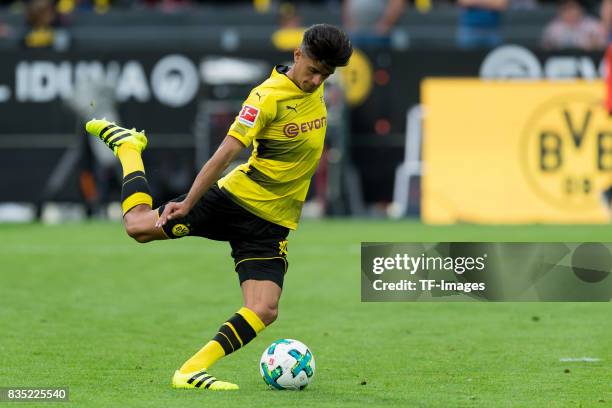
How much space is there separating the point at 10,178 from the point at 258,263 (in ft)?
39.0

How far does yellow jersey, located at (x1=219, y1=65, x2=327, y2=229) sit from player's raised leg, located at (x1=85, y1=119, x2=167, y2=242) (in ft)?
1.67

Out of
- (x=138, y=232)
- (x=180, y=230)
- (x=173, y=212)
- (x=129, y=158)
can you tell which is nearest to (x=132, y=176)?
(x=129, y=158)

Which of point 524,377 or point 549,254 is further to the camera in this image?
point 549,254

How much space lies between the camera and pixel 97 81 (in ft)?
63.5

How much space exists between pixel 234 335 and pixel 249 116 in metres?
1.24

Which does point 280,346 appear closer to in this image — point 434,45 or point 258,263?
point 258,263

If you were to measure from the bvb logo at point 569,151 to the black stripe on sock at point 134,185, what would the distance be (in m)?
9.85

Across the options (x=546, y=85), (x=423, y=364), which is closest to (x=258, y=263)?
(x=423, y=364)

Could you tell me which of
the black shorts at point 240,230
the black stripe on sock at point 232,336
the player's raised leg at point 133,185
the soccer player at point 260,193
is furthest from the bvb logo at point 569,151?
the black stripe on sock at point 232,336

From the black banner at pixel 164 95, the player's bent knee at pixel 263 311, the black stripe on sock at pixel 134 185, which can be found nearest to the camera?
the player's bent knee at pixel 263 311

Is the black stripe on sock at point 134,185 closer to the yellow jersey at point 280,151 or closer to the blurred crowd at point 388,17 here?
the yellow jersey at point 280,151

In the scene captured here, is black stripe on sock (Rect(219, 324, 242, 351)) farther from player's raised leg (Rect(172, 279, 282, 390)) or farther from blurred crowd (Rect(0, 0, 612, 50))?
blurred crowd (Rect(0, 0, 612, 50))

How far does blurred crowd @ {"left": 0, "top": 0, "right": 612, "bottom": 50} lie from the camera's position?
1953cm

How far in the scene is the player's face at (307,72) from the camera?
26.2 feet
